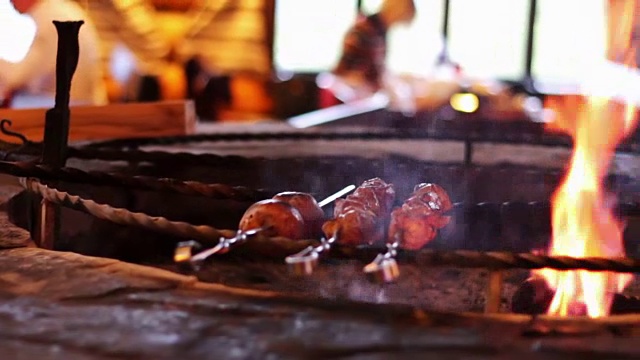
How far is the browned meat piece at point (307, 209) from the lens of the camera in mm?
2174

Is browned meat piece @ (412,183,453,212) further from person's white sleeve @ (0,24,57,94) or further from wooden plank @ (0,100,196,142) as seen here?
person's white sleeve @ (0,24,57,94)

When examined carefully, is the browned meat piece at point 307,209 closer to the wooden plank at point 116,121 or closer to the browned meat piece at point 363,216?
the browned meat piece at point 363,216

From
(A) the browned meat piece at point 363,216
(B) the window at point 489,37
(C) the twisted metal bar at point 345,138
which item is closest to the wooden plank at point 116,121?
(C) the twisted metal bar at point 345,138

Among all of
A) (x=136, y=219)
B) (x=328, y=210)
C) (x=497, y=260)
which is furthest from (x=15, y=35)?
(x=497, y=260)

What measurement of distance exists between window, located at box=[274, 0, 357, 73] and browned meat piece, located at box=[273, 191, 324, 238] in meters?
8.97

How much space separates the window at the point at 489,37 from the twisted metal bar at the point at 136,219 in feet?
27.1

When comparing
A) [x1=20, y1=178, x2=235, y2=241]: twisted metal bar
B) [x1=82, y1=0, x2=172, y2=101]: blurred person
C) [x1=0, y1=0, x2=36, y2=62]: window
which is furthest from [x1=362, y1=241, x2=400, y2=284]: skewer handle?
[x1=82, y1=0, x2=172, y2=101]: blurred person

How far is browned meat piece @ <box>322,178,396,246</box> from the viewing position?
2.03 metres

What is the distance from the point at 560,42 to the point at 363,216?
8606 mm

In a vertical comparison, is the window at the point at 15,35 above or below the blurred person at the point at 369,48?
below

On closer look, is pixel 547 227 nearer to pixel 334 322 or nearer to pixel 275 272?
pixel 275 272

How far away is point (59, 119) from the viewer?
8.98 ft

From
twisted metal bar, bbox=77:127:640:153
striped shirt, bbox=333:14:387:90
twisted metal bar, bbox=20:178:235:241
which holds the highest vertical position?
striped shirt, bbox=333:14:387:90

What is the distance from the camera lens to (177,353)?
1488 millimetres
